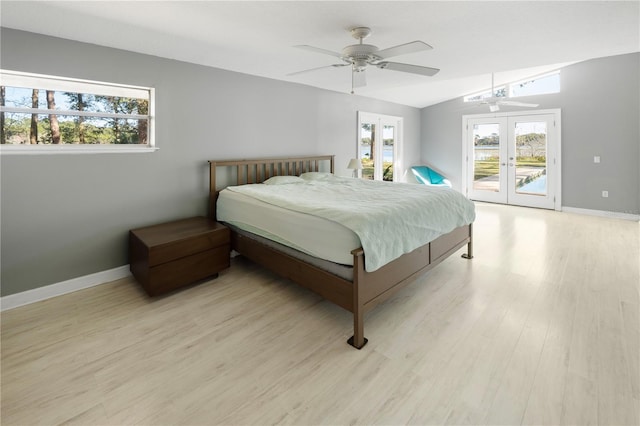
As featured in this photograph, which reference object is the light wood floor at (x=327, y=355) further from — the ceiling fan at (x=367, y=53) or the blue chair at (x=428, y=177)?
the blue chair at (x=428, y=177)

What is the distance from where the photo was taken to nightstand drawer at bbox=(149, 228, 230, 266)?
2639mm

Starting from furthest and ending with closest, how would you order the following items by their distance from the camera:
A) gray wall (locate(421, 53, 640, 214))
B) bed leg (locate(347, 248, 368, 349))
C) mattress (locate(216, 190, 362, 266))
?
1. gray wall (locate(421, 53, 640, 214))
2. mattress (locate(216, 190, 362, 266))
3. bed leg (locate(347, 248, 368, 349))

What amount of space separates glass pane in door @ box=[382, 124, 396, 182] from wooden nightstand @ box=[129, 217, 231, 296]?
4630mm

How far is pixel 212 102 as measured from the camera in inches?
146

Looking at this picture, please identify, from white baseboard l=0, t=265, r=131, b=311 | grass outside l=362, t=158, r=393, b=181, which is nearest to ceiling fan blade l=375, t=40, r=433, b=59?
white baseboard l=0, t=265, r=131, b=311

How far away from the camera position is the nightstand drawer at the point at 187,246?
2.64 meters

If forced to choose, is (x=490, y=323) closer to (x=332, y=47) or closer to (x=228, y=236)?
(x=228, y=236)

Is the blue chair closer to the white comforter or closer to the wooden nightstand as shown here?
the white comforter

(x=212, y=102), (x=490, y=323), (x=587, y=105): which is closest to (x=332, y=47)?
(x=212, y=102)

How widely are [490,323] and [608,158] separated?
17.5 ft

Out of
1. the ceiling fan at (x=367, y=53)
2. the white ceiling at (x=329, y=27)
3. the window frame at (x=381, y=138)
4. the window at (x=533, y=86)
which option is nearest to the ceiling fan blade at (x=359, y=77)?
the ceiling fan at (x=367, y=53)

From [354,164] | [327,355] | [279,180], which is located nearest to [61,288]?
[279,180]

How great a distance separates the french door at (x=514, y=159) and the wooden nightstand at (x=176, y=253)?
20.8 ft

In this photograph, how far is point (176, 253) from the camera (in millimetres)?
2764
